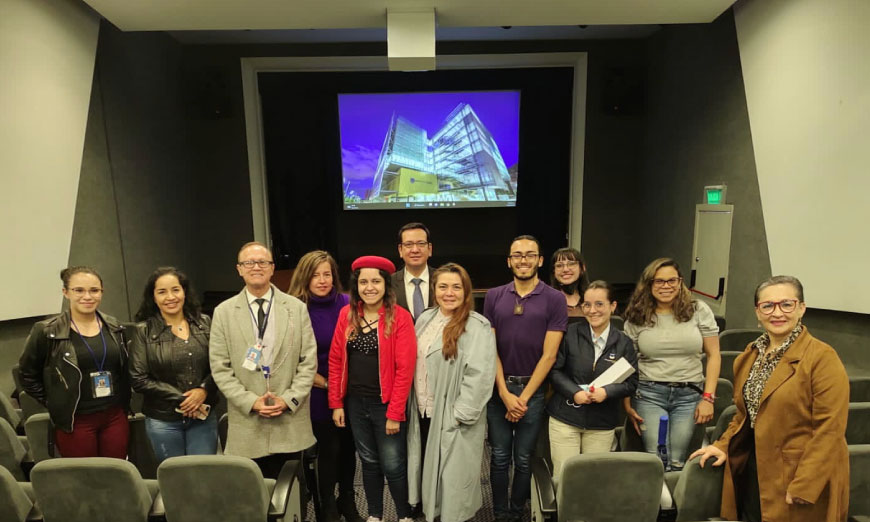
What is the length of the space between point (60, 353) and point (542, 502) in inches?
88.2

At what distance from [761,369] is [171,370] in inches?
98.7

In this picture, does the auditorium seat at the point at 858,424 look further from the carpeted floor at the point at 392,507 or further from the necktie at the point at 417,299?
the necktie at the point at 417,299

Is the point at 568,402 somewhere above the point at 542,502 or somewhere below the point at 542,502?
above

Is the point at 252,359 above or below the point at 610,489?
above

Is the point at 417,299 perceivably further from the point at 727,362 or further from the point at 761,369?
the point at 727,362

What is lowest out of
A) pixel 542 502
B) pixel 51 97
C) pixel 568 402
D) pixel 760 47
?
pixel 542 502

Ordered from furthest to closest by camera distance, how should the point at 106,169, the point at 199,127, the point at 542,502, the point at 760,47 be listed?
the point at 199,127, the point at 106,169, the point at 760,47, the point at 542,502

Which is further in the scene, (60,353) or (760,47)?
(760,47)

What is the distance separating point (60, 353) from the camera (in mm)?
2301

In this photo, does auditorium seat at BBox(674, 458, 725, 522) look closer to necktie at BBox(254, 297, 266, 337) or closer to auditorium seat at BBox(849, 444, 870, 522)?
auditorium seat at BBox(849, 444, 870, 522)

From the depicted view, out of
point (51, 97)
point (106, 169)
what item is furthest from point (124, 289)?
point (51, 97)

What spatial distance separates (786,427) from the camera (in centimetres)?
180

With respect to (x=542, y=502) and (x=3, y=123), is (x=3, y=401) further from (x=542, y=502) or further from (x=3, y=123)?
(x=542, y=502)

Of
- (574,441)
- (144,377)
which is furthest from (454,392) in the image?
(144,377)
